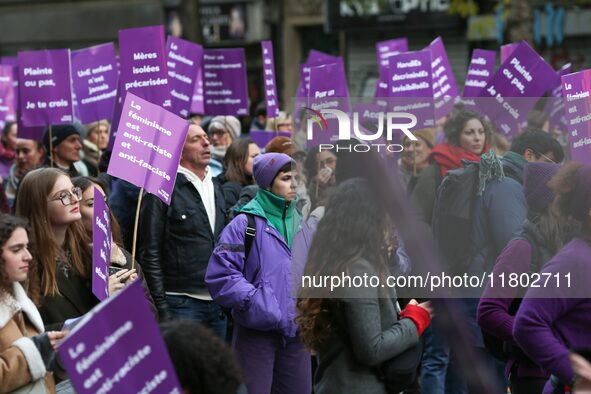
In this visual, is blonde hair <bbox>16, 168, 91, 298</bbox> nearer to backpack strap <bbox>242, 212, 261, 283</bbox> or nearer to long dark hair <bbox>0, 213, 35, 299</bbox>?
long dark hair <bbox>0, 213, 35, 299</bbox>

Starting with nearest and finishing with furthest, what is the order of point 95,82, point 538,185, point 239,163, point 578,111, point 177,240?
point 538,185 → point 578,111 → point 177,240 → point 239,163 → point 95,82

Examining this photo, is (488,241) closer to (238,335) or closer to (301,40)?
(238,335)

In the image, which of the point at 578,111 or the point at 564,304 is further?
the point at 578,111

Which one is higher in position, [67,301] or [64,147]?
[67,301]

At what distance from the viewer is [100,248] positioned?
5.25 m

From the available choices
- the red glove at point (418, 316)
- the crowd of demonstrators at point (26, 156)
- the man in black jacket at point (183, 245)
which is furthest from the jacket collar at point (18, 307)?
the crowd of demonstrators at point (26, 156)

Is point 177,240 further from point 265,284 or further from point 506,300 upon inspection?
point 506,300

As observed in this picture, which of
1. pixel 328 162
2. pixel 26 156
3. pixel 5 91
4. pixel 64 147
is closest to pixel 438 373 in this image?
pixel 328 162

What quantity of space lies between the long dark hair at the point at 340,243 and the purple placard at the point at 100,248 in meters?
0.87

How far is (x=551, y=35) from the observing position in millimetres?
22938

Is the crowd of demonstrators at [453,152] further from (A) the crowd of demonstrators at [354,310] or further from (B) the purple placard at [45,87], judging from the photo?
(B) the purple placard at [45,87]

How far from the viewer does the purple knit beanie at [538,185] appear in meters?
5.07

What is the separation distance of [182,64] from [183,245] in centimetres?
299

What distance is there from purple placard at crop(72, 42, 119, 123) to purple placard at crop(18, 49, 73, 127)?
0.57 meters
